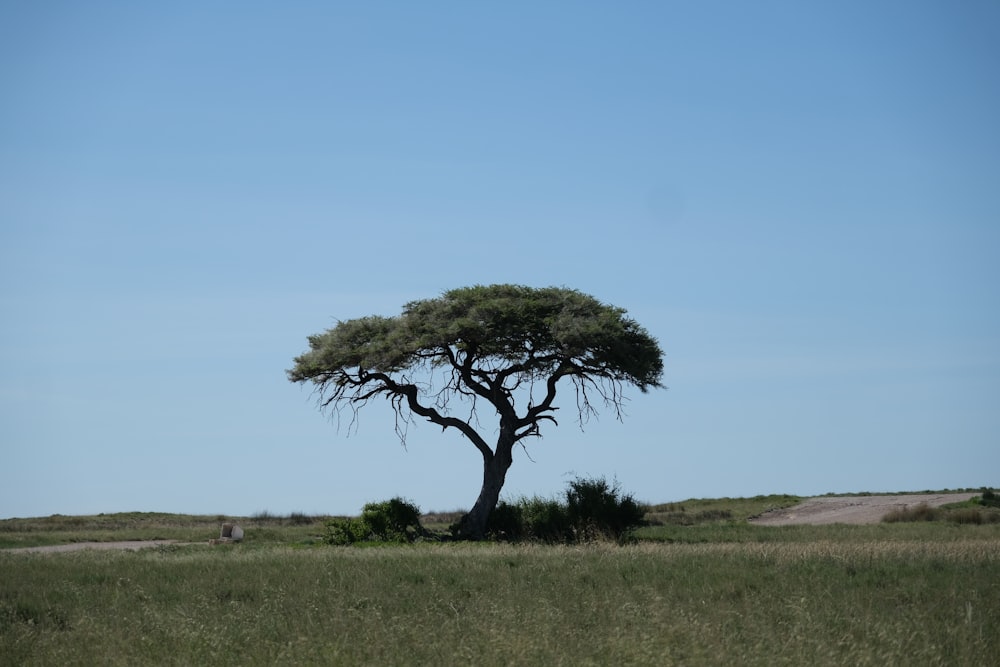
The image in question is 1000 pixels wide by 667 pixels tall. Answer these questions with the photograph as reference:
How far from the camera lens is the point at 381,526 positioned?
96.9 ft

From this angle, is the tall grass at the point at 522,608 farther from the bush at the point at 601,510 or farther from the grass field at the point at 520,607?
the bush at the point at 601,510

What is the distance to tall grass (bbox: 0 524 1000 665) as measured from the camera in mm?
10352

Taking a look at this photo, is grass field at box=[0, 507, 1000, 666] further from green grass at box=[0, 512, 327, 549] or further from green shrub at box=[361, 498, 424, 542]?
green grass at box=[0, 512, 327, 549]

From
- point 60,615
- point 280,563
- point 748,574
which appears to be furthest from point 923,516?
point 60,615

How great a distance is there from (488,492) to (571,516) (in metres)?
2.77

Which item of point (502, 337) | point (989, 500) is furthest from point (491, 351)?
point (989, 500)

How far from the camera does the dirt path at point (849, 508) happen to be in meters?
37.9

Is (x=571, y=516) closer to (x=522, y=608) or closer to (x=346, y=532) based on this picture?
(x=346, y=532)

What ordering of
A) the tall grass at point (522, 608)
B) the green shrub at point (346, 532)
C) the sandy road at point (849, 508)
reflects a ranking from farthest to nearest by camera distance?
the sandy road at point (849, 508) → the green shrub at point (346, 532) → the tall grass at point (522, 608)

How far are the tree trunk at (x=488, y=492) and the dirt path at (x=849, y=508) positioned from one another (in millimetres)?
11636

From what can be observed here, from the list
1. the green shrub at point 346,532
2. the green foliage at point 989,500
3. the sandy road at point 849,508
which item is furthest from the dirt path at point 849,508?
the green shrub at point 346,532

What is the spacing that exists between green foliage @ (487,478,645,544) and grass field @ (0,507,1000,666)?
294 inches

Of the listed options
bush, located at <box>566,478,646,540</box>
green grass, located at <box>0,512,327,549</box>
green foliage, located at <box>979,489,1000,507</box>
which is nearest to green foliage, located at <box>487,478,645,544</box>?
bush, located at <box>566,478,646,540</box>

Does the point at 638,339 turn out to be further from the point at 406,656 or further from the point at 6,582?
the point at 406,656
